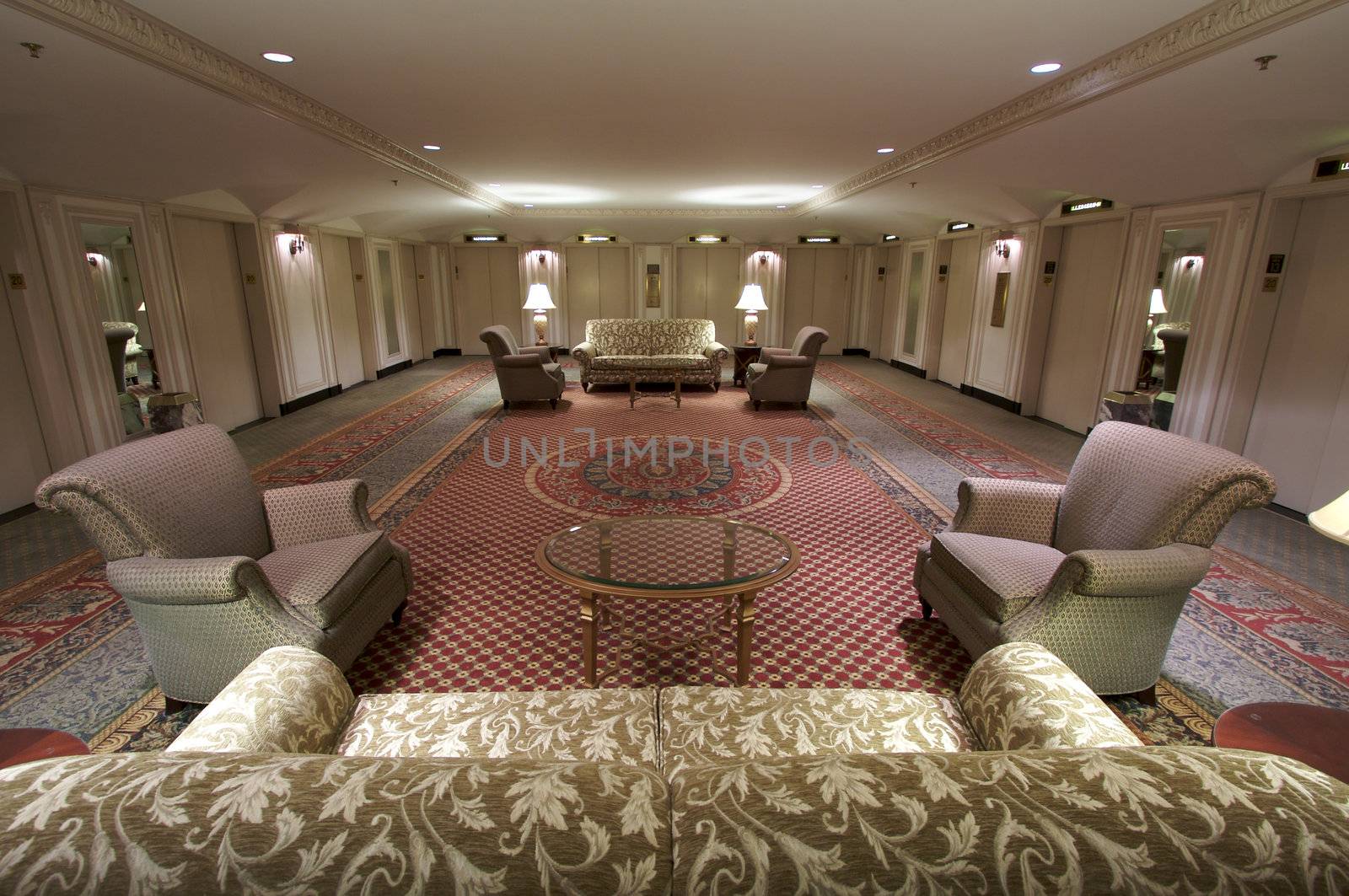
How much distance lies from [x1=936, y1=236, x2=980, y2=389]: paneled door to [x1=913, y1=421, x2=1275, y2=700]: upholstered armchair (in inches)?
278

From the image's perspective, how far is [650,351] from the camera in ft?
31.8

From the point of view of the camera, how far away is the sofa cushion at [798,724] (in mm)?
1663

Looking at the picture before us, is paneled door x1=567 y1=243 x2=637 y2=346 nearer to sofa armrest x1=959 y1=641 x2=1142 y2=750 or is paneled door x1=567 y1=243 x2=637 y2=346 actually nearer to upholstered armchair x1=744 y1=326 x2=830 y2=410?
upholstered armchair x1=744 y1=326 x2=830 y2=410

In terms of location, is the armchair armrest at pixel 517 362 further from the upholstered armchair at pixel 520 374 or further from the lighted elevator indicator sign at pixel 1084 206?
the lighted elevator indicator sign at pixel 1084 206

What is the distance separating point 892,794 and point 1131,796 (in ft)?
1.05

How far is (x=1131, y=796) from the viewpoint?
0.86 metres

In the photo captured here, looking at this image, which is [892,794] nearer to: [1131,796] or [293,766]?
[1131,796]

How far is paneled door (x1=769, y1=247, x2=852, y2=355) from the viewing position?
13250mm

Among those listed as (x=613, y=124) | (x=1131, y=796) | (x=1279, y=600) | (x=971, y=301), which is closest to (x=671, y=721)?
(x=1131, y=796)

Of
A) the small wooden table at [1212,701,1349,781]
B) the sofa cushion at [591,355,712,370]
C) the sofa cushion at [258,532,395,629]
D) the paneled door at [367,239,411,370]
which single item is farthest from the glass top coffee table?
the paneled door at [367,239,411,370]

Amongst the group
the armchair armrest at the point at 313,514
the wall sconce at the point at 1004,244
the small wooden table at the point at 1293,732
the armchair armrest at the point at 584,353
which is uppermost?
the wall sconce at the point at 1004,244

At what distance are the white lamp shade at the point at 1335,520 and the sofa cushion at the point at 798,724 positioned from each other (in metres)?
0.96

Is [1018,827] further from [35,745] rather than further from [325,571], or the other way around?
[325,571]

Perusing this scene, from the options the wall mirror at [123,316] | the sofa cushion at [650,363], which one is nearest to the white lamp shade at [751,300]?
the sofa cushion at [650,363]
